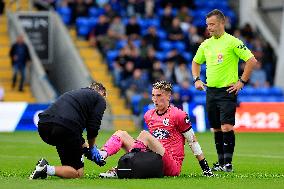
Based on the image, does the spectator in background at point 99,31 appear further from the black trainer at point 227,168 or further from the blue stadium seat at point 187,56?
the black trainer at point 227,168

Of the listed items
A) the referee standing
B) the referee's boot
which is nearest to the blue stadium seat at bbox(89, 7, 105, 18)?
the referee standing

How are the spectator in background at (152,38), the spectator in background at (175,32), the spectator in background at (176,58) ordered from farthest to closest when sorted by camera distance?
the spectator in background at (175,32) < the spectator in background at (152,38) < the spectator in background at (176,58)

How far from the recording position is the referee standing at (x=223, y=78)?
1459 cm

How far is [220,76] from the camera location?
14.7m

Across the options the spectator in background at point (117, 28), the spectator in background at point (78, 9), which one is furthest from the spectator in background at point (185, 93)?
the spectator in background at point (78, 9)

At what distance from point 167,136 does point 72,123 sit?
147 cm

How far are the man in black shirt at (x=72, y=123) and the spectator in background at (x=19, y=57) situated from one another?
17.7 m

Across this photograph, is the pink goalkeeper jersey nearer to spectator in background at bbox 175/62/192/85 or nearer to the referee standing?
the referee standing

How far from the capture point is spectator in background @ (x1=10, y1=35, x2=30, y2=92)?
29.9 m

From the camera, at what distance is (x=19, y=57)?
98.4 ft

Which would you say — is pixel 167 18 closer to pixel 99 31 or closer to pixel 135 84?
pixel 99 31

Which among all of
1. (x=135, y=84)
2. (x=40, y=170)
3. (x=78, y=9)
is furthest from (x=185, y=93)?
(x=40, y=170)

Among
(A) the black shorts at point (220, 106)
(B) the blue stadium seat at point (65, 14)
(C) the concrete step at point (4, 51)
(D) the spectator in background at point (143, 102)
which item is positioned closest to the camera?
(A) the black shorts at point (220, 106)

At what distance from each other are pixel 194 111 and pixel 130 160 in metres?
16.1
